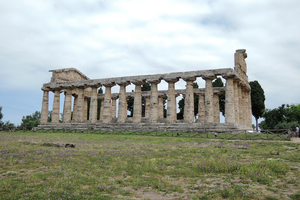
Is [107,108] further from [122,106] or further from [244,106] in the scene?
[244,106]

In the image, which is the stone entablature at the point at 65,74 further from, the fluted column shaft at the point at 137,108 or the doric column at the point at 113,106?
the fluted column shaft at the point at 137,108

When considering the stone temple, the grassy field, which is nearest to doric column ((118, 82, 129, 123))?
the stone temple

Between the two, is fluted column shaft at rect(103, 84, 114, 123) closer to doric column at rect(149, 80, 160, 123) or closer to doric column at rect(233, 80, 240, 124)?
doric column at rect(149, 80, 160, 123)

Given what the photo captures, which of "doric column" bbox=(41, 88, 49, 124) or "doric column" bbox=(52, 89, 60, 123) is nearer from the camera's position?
"doric column" bbox=(52, 89, 60, 123)

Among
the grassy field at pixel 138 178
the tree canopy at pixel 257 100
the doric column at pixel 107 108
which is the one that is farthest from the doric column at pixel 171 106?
the tree canopy at pixel 257 100

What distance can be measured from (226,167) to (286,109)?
4519 centimetres

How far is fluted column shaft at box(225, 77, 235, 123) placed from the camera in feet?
110

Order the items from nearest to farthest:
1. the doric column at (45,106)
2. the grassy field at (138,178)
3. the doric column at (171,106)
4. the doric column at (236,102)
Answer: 1. the grassy field at (138,178)
2. the doric column at (236,102)
3. the doric column at (171,106)
4. the doric column at (45,106)

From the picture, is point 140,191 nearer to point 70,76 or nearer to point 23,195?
point 23,195

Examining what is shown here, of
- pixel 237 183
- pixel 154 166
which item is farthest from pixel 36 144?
pixel 237 183

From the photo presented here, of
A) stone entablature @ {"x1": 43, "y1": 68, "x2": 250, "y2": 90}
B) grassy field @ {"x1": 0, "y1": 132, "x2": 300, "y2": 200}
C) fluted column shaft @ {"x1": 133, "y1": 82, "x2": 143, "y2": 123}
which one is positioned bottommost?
grassy field @ {"x1": 0, "y1": 132, "x2": 300, "y2": 200}

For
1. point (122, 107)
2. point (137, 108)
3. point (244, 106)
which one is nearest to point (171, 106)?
point (137, 108)

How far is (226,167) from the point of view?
1044 centimetres

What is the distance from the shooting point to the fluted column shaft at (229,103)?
33.6m
